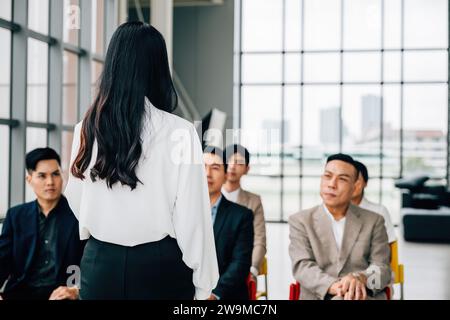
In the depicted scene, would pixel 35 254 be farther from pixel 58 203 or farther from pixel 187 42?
pixel 187 42

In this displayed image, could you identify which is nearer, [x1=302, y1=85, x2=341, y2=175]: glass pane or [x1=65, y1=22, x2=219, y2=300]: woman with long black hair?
[x1=65, y1=22, x2=219, y2=300]: woman with long black hair

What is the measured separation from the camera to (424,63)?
12172 mm

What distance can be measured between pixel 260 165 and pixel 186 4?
3.63 meters

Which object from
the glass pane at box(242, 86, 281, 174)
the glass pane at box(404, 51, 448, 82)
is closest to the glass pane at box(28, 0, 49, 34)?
the glass pane at box(242, 86, 281, 174)

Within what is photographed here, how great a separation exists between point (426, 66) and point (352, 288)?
34.1 ft

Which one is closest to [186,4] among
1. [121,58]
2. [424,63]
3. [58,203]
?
[424,63]

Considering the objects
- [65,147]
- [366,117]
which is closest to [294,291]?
[65,147]

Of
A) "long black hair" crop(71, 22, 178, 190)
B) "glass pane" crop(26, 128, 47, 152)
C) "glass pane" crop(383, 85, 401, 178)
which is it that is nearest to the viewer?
"long black hair" crop(71, 22, 178, 190)

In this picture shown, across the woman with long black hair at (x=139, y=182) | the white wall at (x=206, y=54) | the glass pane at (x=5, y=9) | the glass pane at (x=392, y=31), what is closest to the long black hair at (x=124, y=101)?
the woman with long black hair at (x=139, y=182)

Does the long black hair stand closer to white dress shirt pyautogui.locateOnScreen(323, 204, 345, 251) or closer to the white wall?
white dress shirt pyautogui.locateOnScreen(323, 204, 345, 251)

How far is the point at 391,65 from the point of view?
11961 millimetres

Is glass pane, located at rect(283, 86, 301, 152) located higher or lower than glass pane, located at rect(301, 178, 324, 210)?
higher

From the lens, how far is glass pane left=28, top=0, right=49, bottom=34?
4.95 metres

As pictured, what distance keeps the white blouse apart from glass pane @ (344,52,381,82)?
1076 centimetres
